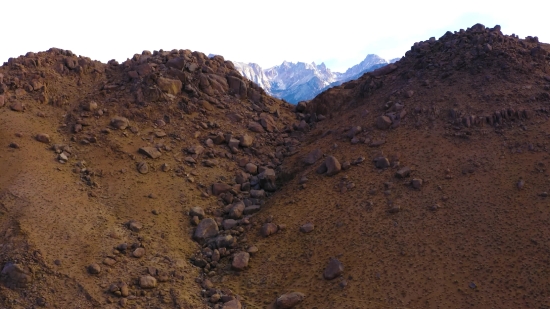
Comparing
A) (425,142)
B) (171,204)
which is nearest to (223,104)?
(171,204)

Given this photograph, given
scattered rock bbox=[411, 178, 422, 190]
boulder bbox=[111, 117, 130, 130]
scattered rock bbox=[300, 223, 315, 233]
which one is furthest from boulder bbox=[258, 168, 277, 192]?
boulder bbox=[111, 117, 130, 130]

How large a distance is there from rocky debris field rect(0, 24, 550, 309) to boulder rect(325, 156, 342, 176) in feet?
0.26

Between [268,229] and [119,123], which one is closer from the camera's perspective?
[268,229]

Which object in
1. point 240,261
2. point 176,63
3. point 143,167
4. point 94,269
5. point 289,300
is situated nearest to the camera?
point 289,300

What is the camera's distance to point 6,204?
10008 millimetres

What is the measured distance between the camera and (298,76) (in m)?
118

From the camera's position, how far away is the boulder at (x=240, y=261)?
32.7 ft

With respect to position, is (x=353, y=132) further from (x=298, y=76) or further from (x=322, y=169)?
(x=298, y=76)

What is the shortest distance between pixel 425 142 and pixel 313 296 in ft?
19.1

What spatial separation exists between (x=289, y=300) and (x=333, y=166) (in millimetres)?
4528

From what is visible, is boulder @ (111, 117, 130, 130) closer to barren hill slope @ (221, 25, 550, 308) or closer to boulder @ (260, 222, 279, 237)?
barren hill slope @ (221, 25, 550, 308)

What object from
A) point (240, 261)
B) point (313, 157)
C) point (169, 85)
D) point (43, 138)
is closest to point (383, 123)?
point (313, 157)

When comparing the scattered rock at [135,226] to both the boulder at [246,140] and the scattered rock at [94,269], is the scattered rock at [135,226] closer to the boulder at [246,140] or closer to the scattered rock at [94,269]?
the scattered rock at [94,269]

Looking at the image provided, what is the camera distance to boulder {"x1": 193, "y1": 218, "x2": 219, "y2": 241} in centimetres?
1096
